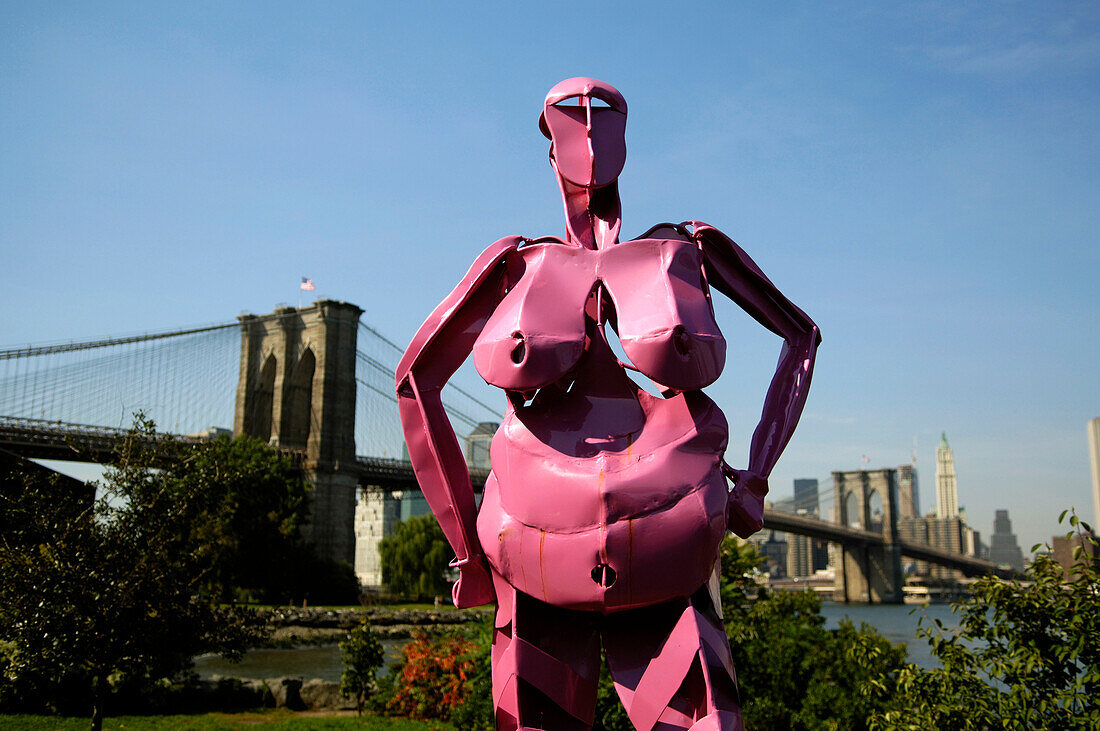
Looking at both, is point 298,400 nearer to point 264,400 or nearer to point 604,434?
point 264,400

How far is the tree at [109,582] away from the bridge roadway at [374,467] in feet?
2.04

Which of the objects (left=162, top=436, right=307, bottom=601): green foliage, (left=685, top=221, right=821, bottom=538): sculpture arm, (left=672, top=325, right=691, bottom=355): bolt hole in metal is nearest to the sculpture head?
(left=685, top=221, right=821, bottom=538): sculpture arm

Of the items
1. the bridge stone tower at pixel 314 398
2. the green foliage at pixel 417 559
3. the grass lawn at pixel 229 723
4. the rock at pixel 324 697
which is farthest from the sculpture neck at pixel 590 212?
the green foliage at pixel 417 559

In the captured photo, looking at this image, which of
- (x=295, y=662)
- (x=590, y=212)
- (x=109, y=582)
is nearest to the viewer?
(x=590, y=212)

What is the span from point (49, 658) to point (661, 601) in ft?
19.5

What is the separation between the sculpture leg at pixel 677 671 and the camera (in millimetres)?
3104

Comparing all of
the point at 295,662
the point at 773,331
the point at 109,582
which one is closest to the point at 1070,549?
the point at 773,331

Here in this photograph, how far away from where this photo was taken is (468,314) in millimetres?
3629

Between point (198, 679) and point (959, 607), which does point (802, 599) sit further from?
point (198, 679)

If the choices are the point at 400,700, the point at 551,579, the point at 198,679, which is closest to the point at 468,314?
the point at 551,579

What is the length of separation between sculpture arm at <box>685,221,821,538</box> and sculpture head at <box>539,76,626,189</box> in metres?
0.42

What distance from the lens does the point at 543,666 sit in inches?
128

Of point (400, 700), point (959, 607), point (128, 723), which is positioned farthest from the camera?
point (400, 700)

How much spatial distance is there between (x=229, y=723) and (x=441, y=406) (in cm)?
719
